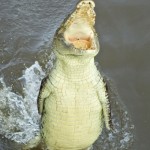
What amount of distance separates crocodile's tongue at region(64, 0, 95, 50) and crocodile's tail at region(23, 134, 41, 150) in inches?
65.3

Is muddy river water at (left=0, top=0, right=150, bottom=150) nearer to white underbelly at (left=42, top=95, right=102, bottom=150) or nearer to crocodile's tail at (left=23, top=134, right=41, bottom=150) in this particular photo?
crocodile's tail at (left=23, top=134, right=41, bottom=150)

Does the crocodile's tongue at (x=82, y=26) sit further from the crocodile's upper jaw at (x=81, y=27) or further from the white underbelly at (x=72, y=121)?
the white underbelly at (x=72, y=121)

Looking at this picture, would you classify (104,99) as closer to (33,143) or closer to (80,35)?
(80,35)

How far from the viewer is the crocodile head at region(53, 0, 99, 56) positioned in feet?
13.6

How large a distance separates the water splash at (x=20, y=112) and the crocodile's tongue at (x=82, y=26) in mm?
1910

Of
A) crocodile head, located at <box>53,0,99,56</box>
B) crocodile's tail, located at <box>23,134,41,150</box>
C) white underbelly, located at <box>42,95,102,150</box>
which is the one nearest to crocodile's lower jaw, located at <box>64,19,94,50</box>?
crocodile head, located at <box>53,0,99,56</box>

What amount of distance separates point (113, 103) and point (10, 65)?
145 centimetres

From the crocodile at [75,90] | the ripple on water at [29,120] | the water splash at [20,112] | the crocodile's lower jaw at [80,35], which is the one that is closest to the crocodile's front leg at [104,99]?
the crocodile at [75,90]

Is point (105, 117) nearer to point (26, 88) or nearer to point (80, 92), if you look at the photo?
point (80, 92)

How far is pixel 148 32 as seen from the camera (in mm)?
7348

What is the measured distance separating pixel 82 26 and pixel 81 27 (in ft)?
0.04

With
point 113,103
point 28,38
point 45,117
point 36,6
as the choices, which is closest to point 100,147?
point 113,103

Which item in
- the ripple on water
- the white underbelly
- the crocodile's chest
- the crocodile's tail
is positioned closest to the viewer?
the crocodile's chest

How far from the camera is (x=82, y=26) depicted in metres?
4.19
